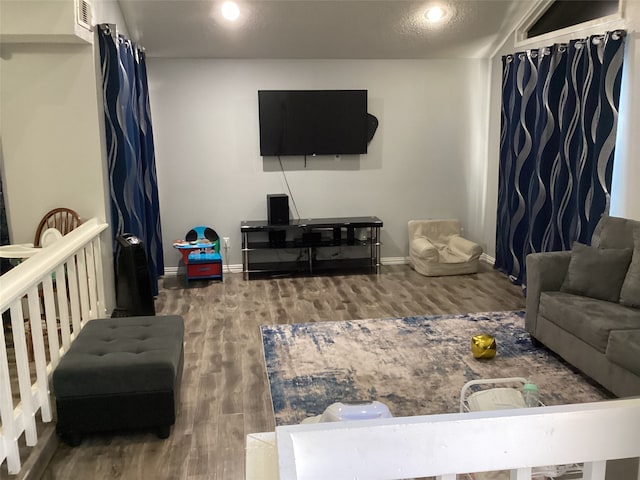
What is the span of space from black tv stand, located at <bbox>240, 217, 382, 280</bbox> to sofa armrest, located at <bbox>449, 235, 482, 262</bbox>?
0.82 metres

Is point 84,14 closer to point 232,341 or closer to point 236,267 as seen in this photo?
point 232,341

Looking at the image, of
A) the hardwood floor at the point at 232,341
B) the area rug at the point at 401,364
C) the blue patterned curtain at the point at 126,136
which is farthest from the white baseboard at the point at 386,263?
the area rug at the point at 401,364

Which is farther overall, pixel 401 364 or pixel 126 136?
pixel 126 136

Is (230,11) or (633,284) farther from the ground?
(230,11)

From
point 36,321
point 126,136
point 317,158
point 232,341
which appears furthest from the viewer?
point 317,158

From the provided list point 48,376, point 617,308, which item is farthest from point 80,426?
point 617,308

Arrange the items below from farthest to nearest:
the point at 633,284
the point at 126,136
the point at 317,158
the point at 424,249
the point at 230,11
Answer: the point at 317,158
the point at 424,249
the point at 230,11
the point at 126,136
the point at 633,284

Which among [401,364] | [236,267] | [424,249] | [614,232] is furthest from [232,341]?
[614,232]

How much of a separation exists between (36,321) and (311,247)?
3.53 m

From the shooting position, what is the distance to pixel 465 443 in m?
1.00

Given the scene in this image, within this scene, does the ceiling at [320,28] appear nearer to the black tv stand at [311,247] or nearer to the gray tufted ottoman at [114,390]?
the black tv stand at [311,247]

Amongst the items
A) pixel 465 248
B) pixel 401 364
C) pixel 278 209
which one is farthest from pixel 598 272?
pixel 278 209

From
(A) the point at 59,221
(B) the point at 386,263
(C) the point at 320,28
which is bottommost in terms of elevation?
(B) the point at 386,263

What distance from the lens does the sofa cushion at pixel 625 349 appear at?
2932 millimetres
